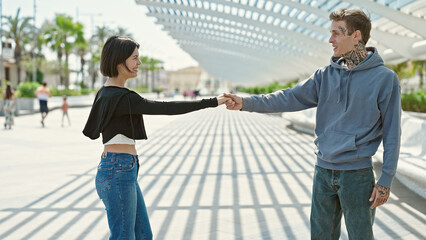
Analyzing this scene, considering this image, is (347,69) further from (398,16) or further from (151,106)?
(398,16)

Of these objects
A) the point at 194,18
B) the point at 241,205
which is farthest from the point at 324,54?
the point at 241,205

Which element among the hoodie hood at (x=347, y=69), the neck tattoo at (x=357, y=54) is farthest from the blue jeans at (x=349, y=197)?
the neck tattoo at (x=357, y=54)

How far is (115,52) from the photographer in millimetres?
2887

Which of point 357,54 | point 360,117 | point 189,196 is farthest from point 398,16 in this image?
point 360,117

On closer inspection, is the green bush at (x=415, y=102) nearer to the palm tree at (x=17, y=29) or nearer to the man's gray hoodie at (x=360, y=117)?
the man's gray hoodie at (x=360, y=117)

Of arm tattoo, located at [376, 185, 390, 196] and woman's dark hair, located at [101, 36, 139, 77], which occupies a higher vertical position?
woman's dark hair, located at [101, 36, 139, 77]

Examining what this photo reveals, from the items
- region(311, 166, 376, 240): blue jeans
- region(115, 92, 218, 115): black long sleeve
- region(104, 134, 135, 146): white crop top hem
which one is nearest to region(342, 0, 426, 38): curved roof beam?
region(115, 92, 218, 115): black long sleeve

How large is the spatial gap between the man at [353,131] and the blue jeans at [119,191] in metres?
1.05

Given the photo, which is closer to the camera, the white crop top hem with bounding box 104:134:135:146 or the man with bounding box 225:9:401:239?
the man with bounding box 225:9:401:239

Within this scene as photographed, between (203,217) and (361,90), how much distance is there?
290 centimetres

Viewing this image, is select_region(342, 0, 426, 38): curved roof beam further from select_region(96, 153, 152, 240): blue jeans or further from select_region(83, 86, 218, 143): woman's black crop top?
select_region(96, 153, 152, 240): blue jeans

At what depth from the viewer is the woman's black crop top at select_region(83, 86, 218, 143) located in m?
2.82

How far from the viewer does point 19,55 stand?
5878 centimetres

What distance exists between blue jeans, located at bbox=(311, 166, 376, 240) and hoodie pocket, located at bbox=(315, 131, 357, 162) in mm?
84
